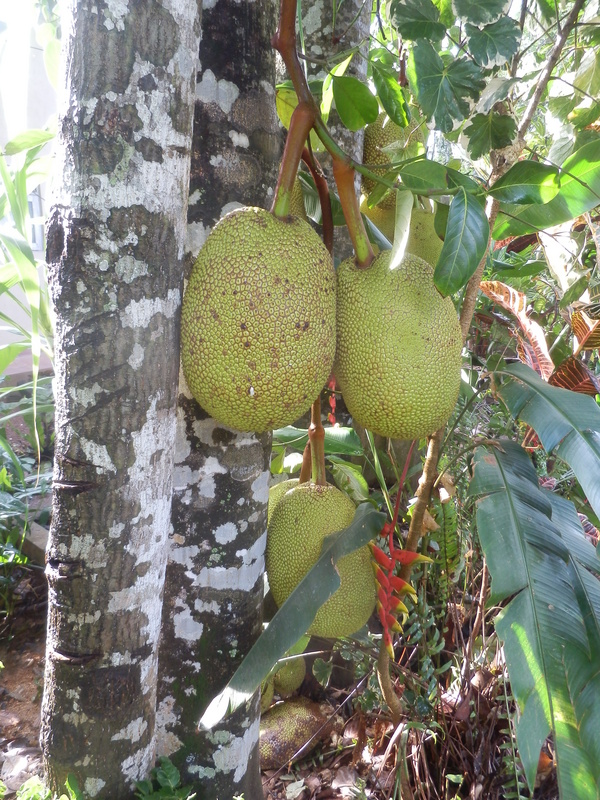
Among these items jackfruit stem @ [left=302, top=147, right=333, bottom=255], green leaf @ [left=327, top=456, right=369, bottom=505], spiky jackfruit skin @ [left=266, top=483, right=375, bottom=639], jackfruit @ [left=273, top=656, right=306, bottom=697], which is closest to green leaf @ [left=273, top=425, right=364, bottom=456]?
green leaf @ [left=327, top=456, right=369, bottom=505]

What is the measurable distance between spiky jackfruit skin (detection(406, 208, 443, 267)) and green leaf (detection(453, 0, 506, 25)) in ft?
1.49

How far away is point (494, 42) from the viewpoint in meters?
0.78

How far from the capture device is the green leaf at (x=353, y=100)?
78 centimetres

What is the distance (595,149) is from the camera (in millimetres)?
857

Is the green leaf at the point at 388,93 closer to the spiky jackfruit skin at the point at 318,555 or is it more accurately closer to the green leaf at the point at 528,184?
the green leaf at the point at 528,184

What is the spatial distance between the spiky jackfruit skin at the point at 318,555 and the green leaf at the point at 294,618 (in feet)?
0.14

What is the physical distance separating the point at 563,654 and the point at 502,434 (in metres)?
0.92

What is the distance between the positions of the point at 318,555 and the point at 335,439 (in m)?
0.29

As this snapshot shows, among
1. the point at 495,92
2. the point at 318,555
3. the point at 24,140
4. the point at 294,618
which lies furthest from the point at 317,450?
the point at 24,140

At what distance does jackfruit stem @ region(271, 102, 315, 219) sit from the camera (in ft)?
2.43

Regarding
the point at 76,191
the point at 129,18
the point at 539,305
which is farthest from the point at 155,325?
the point at 539,305

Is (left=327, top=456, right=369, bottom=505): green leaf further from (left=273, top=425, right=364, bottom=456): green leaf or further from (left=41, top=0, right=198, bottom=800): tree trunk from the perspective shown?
(left=41, top=0, right=198, bottom=800): tree trunk

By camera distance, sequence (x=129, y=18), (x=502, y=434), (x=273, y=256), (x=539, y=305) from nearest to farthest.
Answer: (x=129, y=18)
(x=273, y=256)
(x=502, y=434)
(x=539, y=305)

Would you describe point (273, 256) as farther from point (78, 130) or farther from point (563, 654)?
point (563, 654)
